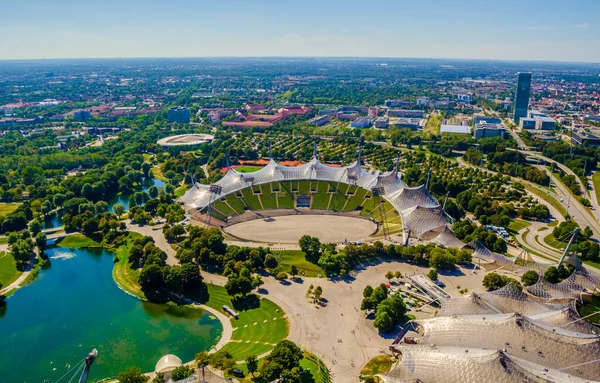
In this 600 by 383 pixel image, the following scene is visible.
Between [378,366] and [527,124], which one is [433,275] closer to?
[378,366]

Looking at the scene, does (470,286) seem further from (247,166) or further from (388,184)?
(247,166)

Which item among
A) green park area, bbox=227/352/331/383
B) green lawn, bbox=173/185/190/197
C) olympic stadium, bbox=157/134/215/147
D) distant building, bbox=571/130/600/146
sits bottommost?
green park area, bbox=227/352/331/383

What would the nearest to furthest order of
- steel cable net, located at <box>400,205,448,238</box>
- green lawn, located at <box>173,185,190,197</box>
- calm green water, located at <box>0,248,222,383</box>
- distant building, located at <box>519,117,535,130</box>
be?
1. calm green water, located at <box>0,248,222,383</box>
2. steel cable net, located at <box>400,205,448,238</box>
3. green lawn, located at <box>173,185,190,197</box>
4. distant building, located at <box>519,117,535,130</box>

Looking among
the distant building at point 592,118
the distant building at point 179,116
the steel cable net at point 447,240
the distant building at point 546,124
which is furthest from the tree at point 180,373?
the distant building at point 592,118

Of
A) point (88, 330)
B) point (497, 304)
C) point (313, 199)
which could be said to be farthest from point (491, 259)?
point (88, 330)

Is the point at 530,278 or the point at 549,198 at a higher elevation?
the point at 549,198

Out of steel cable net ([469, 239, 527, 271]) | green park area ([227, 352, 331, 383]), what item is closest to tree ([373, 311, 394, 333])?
green park area ([227, 352, 331, 383])

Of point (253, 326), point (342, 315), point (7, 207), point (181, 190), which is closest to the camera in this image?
point (253, 326)

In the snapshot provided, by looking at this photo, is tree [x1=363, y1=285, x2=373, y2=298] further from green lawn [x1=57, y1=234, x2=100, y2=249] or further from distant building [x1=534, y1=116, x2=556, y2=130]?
distant building [x1=534, y1=116, x2=556, y2=130]
